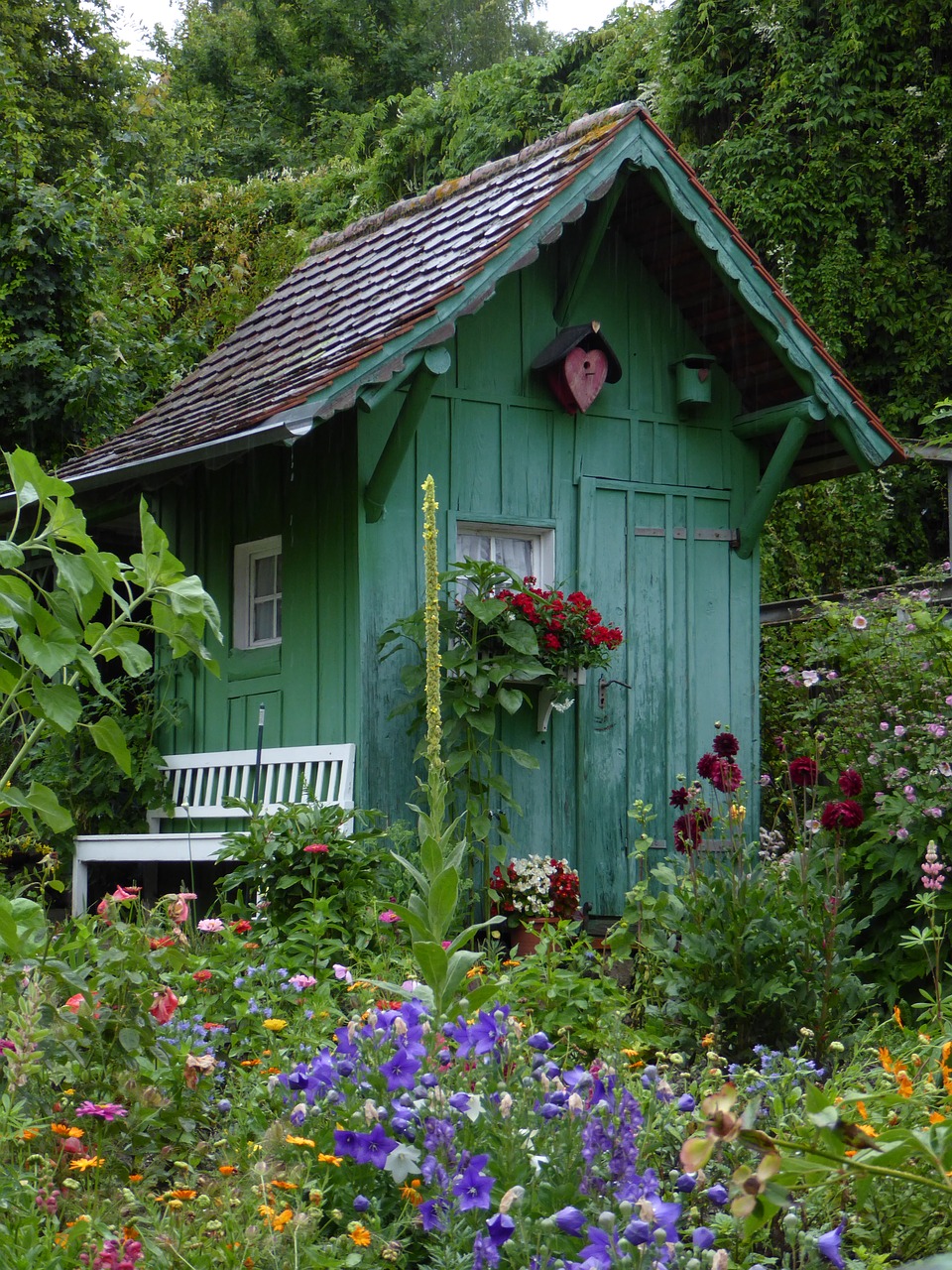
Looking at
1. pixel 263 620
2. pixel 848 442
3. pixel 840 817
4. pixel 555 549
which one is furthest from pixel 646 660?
pixel 840 817

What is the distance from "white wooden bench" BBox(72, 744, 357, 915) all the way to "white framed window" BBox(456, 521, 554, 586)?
4.94 ft

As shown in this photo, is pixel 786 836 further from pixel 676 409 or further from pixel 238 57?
pixel 238 57

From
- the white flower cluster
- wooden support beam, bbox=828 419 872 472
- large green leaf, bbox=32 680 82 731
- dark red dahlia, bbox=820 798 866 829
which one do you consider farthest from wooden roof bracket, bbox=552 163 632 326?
large green leaf, bbox=32 680 82 731

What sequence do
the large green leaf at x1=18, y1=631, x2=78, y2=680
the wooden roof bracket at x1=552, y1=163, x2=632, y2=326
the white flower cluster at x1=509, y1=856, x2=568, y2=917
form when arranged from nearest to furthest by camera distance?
1. the large green leaf at x1=18, y1=631, x2=78, y2=680
2. the white flower cluster at x1=509, y1=856, x2=568, y2=917
3. the wooden roof bracket at x1=552, y1=163, x2=632, y2=326

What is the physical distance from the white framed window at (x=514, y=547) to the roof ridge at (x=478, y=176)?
234 cm

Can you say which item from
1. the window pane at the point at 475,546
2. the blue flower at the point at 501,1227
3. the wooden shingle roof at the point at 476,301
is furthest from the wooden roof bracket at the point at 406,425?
the blue flower at the point at 501,1227

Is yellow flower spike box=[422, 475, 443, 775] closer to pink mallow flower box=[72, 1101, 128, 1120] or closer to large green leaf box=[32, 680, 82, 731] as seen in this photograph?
large green leaf box=[32, 680, 82, 731]

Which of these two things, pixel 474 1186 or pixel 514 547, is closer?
pixel 474 1186

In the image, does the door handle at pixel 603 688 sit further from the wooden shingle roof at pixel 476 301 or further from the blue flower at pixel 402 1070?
the blue flower at pixel 402 1070

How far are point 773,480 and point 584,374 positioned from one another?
1.36 meters

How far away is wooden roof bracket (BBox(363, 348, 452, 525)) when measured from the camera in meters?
6.86

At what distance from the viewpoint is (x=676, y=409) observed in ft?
28.0

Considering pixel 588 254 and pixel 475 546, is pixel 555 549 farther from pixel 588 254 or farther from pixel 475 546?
pixel 588 254

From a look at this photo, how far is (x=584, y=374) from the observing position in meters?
7.95
